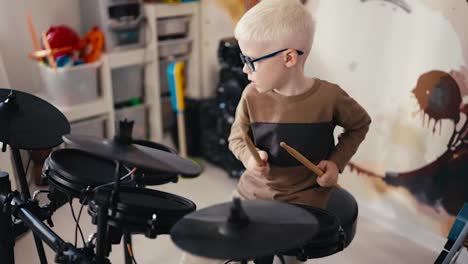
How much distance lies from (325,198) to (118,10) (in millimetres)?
1523

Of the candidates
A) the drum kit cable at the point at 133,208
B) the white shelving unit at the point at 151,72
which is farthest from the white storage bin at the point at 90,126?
the drum kit cable at the point at 133,208

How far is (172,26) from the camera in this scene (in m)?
2.64

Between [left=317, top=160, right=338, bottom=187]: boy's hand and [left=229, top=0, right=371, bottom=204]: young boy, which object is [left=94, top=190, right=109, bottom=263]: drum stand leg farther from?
[left=317, top=160, right=338, bottom=187]: boy's hand

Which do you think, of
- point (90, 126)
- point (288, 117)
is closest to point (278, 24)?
point (288, 117)

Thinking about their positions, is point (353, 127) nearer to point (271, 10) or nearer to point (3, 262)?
point (271, 10)

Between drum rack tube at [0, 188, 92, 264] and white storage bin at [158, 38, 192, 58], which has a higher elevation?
white storage bin at [158, 38, 192, 58]

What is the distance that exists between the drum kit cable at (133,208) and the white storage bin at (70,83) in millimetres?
767

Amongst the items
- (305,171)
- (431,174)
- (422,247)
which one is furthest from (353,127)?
(422,247)

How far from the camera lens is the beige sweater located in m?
1.27

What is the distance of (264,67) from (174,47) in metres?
1.56

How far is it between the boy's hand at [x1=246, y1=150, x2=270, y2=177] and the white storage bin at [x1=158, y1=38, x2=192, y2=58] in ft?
4.96

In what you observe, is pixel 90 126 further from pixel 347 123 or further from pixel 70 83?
pixel 347 123

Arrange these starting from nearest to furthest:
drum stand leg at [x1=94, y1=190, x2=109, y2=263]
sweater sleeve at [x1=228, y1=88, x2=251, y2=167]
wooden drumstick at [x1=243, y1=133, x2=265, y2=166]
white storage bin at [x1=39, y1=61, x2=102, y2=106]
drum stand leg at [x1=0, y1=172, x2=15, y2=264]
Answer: drum stand leg at [x1=94, y1=190, x2=109, y2=263], wooden drumstick at [x1=243, y1=133, x2=265, y2=166], sweater sleeve at [x1=228, y1=88, x2=251, y2=167], drum stand leg at [x1=0, y1=172, x2=15, y2=264], white storage bin at [x1=39, y1=61, x2=102, y2=106]

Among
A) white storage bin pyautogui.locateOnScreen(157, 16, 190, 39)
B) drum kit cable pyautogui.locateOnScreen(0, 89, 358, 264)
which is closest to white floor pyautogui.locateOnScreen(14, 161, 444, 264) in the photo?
drum kit cable pyautogui.locateOnScreen(0, 89, 358, 264)
